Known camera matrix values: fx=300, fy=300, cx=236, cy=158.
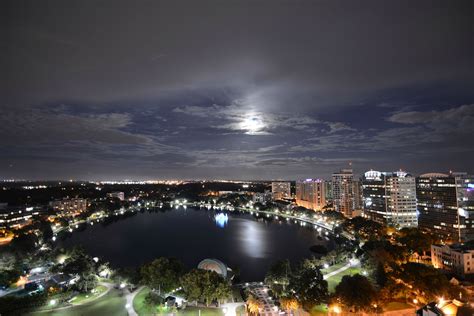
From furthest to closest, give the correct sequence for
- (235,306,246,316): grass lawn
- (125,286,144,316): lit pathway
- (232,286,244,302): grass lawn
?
(232,286,244,302): grass lawn, (125,286,144,316): lit pathway, (235,306,246,316): grass lawn

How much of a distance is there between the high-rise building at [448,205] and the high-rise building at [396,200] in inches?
199

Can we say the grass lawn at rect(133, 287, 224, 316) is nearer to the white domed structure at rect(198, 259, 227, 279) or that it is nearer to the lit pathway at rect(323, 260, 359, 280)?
the white domed structure at rect(198, 259, 227, 279)

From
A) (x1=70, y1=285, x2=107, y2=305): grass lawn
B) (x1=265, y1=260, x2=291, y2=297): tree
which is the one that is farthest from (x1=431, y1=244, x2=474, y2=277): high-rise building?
(x1=70, y1=285, x2=107, y2=305): grass lawn

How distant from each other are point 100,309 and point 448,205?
1199 inches

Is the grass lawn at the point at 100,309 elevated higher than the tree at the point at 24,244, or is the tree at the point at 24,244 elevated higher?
the tree at the point at 24,244

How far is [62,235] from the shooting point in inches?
1412

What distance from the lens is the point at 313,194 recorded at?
61.2 meters

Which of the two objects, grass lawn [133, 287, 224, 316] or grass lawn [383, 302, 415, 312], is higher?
grass lawn [383, 302, 415, 312]

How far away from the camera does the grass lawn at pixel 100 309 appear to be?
13734mm

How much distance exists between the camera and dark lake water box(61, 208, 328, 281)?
25719mm

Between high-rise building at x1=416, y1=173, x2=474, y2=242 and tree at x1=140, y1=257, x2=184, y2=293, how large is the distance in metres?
26.1

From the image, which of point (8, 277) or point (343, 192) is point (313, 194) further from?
point (8, 277)

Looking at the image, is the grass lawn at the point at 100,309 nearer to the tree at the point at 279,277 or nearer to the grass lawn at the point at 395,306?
the tree at the point at 279,277

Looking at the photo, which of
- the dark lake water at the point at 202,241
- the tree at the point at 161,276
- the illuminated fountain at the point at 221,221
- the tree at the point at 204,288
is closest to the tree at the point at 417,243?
the dark lake water at the point at 202,241
